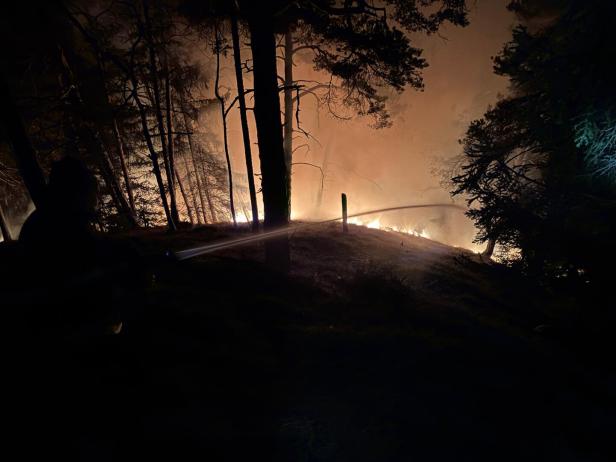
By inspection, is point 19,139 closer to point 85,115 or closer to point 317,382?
point 85,115

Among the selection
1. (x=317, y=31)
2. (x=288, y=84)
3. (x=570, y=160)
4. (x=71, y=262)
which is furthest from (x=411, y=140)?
(x=71, y=262)

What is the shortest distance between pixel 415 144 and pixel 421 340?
2627 inches

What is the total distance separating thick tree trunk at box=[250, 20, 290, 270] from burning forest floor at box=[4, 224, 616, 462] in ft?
5.21

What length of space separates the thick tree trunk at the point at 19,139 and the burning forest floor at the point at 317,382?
13.1 ft

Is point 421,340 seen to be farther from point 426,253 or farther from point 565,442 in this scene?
point 426,253

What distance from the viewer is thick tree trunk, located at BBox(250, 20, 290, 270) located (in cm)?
588

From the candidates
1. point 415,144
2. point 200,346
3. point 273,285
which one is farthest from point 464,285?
point 415,144

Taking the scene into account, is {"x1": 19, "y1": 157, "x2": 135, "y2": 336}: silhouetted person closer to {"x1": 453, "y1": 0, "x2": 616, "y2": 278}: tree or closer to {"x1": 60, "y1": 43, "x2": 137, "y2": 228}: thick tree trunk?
{"x1": 453, "y1": 0, "x2": 616, "y2": 278}: tree

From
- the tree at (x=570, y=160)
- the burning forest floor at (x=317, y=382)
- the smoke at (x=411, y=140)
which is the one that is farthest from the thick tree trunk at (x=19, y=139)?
the smoke at (x=411, y=140)

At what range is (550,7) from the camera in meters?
13.0

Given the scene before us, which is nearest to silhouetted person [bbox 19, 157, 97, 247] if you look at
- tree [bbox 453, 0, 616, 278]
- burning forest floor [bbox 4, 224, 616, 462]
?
burning forest floor [bbox 4, 224, 616, 462]

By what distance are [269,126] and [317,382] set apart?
482 cm

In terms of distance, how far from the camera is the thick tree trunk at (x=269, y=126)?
19.3 ft

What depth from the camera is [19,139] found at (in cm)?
671
